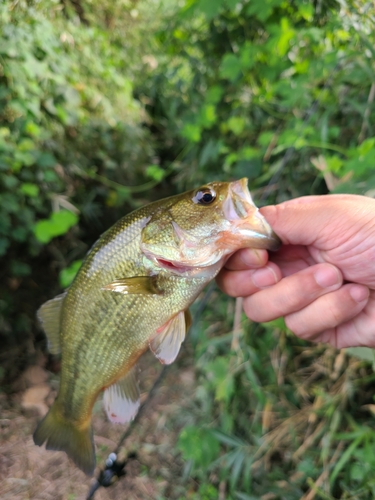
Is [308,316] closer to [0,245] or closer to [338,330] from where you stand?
[338,330]

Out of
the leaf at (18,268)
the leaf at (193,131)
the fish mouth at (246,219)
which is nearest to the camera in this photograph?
the fish mouth at (246,219)

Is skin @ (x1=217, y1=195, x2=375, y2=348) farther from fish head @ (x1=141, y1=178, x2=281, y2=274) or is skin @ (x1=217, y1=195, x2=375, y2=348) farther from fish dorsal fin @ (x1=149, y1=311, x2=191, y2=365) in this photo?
fish dorsal fin @ (x1=149, y1=311, x2=191, y2=365)

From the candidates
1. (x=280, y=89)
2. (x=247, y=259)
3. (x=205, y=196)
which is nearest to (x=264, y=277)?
(x=247, y=259)

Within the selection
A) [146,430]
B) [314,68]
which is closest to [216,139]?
[314,68]

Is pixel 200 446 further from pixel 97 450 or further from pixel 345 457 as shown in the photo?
pixel 97 450

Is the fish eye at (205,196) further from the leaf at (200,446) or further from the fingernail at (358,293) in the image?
the leaf at (200,446)

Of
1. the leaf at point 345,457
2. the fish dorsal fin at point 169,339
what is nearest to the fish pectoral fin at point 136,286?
the fish dorsal fin at point 169,339
